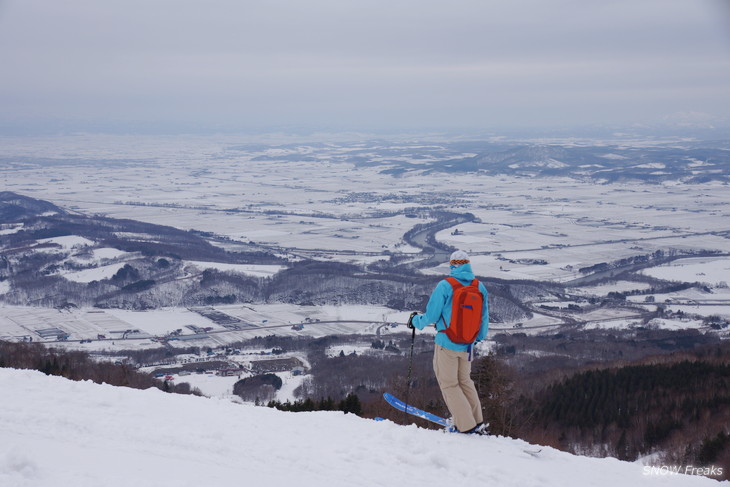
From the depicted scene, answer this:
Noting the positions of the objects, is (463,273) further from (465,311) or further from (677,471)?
(677,471)

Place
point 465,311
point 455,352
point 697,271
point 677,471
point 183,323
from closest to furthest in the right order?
point 465,311, point 455,352, point 677,471, point 183,323, point 697,271

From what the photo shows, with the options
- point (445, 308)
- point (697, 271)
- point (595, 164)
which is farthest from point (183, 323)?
point (595, 164)

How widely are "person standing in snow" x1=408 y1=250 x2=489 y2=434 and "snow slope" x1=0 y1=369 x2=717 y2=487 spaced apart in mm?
248

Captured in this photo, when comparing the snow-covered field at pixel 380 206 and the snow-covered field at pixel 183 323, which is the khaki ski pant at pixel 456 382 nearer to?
the snow-covered field at pixel 183 323

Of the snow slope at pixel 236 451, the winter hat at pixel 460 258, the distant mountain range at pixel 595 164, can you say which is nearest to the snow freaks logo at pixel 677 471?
the snow slope at pixel 236 451

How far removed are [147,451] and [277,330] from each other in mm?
35976

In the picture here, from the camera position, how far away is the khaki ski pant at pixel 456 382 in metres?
6.68

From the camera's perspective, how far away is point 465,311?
21.0ft

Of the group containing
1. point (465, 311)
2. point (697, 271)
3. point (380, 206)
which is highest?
point (465, 311)

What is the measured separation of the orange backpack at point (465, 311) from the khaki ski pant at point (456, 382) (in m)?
0.25

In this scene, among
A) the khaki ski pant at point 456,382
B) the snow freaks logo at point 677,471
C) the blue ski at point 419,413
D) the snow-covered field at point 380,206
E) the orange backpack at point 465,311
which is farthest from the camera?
the snow-covered field at point 380,206

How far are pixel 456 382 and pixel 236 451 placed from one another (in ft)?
7.08

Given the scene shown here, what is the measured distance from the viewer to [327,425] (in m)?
6.75

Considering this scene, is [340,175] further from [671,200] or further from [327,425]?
[327,425]
